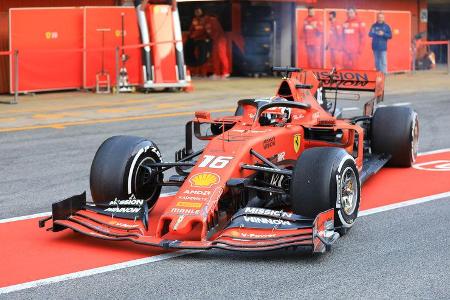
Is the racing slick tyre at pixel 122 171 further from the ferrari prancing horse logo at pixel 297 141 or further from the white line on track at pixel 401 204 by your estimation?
the white line on track at pixel 401 204

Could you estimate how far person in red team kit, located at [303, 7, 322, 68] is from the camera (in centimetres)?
2502

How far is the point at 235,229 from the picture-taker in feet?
21.9

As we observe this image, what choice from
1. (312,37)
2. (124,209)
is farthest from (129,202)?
(312,37)

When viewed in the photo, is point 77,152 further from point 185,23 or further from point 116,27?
point 185,23

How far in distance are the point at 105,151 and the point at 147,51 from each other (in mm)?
12751

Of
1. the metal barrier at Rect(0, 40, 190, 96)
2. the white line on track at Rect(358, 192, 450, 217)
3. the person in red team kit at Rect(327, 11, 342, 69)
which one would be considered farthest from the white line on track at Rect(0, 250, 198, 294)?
the person in red team kit at Rect(327, 11, 342, 69)

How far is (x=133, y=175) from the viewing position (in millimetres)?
7668

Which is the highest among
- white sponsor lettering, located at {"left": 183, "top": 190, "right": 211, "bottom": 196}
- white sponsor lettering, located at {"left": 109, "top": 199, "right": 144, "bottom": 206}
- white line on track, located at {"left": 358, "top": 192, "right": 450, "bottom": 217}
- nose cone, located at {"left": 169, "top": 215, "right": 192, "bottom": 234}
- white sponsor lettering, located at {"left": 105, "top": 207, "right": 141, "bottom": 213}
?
white sponsor lettering, located at {"left": 183, "top": 190, "right": 211, "bottom": 196}

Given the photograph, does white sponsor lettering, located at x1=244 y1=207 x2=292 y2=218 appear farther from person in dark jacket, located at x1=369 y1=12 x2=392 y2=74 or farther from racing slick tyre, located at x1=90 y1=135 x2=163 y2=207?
person in dark jacket, located at x1=369 y1=12 x2=392 y2=74

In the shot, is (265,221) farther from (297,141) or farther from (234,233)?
(297,141)

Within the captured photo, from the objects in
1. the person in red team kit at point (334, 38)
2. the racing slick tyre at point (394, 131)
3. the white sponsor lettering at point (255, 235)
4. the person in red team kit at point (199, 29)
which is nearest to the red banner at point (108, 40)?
the person in red team kit at point (199, 29)

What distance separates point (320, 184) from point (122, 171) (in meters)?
1.68

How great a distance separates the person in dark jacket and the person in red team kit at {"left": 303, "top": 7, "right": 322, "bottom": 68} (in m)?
1.44

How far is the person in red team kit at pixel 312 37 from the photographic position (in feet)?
82.1
